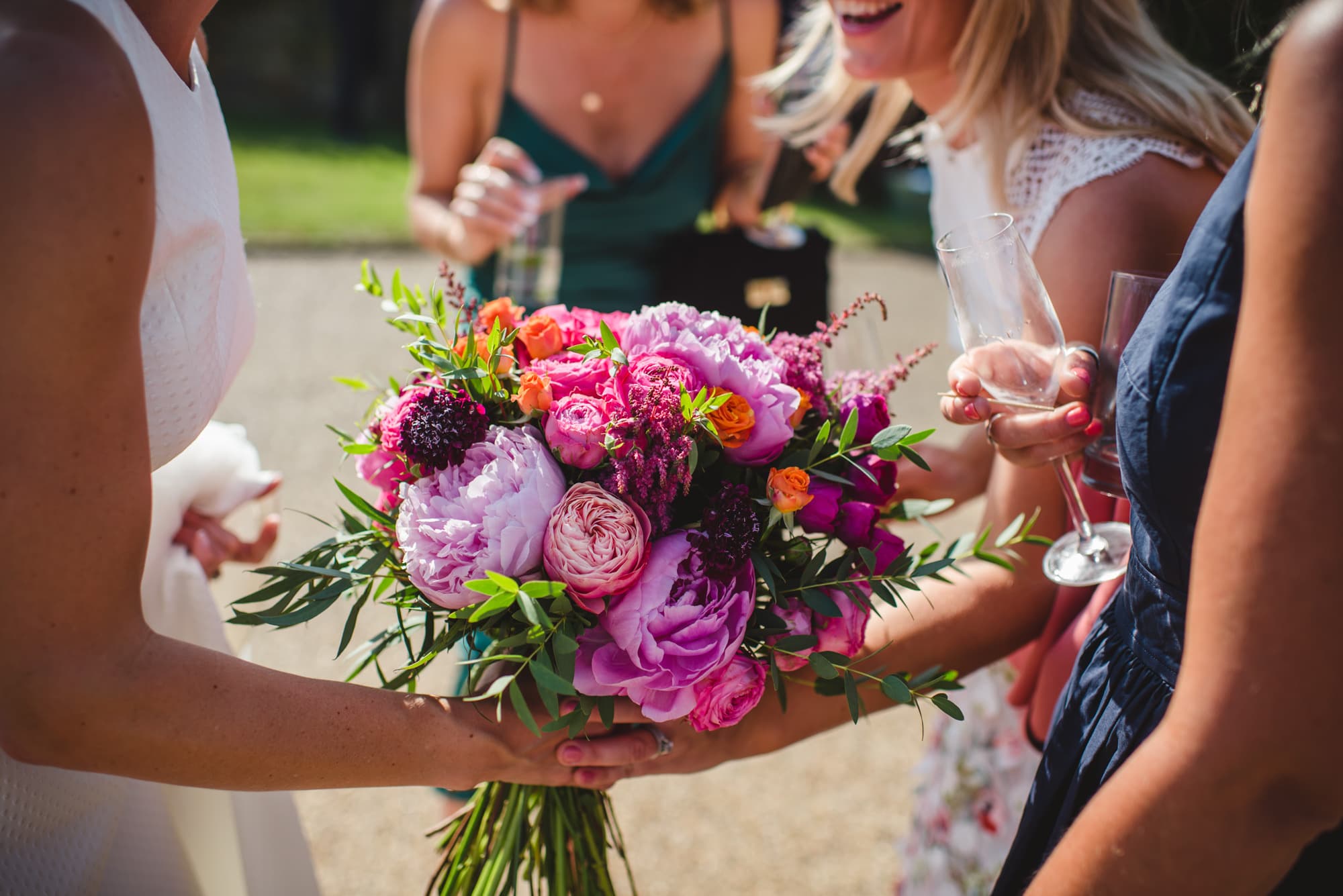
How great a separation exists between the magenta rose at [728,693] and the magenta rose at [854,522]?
0.19 meters

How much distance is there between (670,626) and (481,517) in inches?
9.5

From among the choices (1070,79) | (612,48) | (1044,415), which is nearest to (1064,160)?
(1070,79)

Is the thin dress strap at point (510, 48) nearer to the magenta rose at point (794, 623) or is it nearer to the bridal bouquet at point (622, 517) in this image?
the bridal bouquet at point (622, 517)

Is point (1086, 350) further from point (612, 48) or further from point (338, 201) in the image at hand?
point (338, 201)

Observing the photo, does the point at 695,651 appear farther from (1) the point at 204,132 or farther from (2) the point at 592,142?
(2) the point at 592,142

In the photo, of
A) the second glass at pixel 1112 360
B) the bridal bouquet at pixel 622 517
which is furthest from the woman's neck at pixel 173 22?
the second glass at pixel 1112 360

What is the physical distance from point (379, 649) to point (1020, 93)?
55.6 inches

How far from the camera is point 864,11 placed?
1911 millimetres

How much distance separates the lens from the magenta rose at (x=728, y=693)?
119 centimetres

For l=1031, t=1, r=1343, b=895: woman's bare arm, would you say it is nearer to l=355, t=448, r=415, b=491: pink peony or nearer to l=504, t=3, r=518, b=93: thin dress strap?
l=355, t=448, r=415, b=491: pink peony

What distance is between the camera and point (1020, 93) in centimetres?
177

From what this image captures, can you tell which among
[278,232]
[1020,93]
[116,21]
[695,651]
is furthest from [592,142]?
[278,232]

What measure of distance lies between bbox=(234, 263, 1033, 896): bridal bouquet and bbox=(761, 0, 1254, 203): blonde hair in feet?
2.20

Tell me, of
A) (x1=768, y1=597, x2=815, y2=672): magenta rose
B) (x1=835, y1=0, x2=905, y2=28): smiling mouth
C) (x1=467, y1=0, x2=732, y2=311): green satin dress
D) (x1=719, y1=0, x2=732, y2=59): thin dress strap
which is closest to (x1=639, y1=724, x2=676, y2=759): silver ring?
(x1=768, y1=597, x2=815, y2=672): magenta rose
